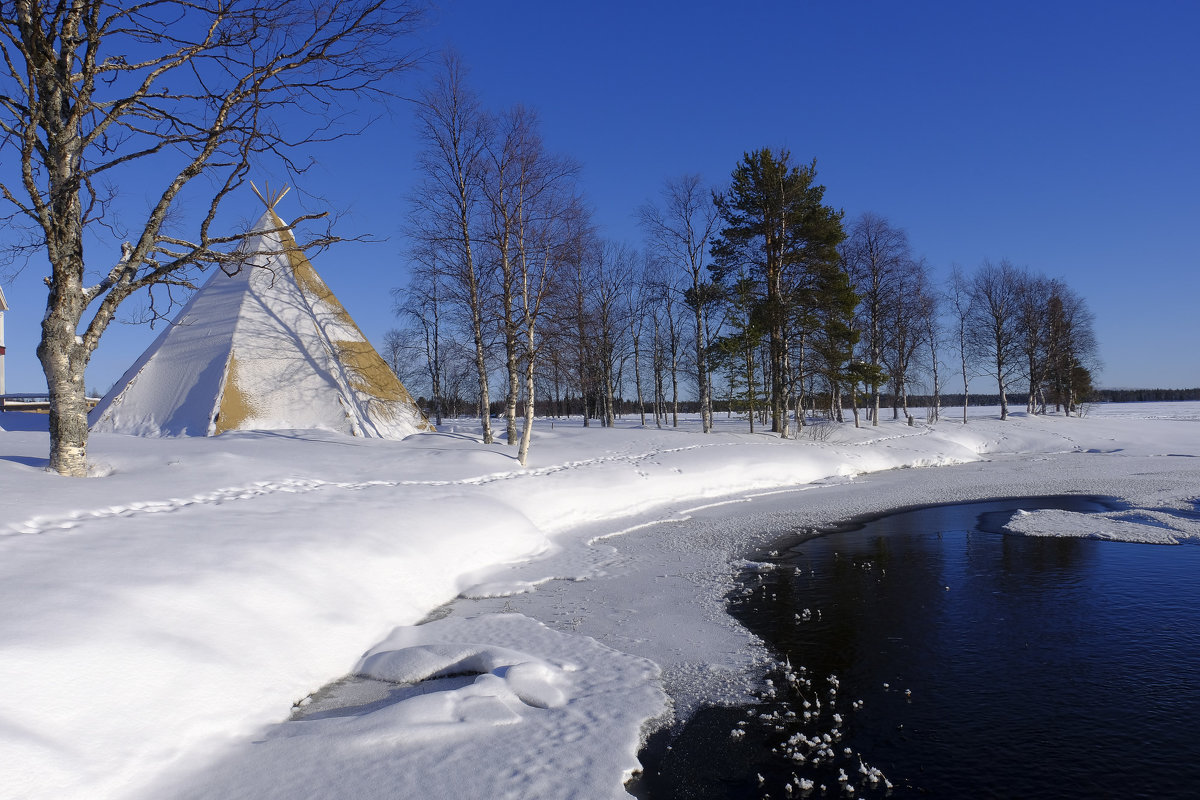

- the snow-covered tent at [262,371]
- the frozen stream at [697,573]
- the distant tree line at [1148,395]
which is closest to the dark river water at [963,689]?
the frozen stream at [697,573]

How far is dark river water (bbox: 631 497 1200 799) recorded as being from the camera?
4230mm

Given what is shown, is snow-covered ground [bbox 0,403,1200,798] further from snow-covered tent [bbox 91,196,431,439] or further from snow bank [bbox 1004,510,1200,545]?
snow-covered tent [bbox 91,196,431,439]

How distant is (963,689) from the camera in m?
5.45

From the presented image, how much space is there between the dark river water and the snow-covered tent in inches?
490

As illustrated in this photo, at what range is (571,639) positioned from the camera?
6.73m

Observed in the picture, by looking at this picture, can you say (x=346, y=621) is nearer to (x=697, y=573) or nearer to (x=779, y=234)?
(x=697, y=573)

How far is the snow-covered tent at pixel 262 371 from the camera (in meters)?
16.5

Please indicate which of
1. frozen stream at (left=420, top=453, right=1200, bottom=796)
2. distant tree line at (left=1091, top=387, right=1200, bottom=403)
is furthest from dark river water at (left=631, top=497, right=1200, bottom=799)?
distant tree line at (left=1091, top=387, right=1200, bottom=403)

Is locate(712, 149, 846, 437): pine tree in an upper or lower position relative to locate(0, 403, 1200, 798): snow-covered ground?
upper

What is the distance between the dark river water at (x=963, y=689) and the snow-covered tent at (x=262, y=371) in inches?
490

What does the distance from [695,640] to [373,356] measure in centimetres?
1528

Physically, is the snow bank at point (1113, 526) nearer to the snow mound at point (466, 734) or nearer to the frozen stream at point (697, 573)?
the frozen stream at point (697, 573)

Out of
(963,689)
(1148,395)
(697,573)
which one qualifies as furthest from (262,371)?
(1148,395)

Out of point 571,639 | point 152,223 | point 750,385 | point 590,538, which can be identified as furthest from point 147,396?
point 750,385
